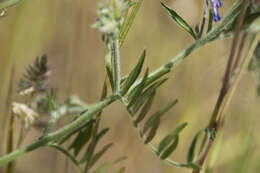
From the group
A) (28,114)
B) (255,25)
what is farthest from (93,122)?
(255,25)

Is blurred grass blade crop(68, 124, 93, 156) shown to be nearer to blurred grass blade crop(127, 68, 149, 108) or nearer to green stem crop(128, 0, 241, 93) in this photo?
blurred grass blade crop(127, 68, 149, 108)

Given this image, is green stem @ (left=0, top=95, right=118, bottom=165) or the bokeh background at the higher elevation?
the bokeh background

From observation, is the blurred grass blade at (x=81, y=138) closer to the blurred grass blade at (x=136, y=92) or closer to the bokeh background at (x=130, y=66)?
the blurred grass blade at (x=136, y=92)

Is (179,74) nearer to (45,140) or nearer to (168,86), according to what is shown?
(168,86)

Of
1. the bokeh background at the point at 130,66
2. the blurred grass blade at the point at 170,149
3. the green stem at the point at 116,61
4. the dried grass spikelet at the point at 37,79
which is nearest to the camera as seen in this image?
the green stem at the point at 116,61

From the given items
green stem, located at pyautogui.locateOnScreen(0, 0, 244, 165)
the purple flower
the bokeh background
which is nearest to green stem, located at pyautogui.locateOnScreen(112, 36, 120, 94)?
green stem, located at pyautogui.locateOnScreen(0, 0, 244, 165)

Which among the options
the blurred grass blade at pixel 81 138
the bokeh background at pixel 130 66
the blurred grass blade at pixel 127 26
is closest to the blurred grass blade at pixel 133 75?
the blurred grass blade at pixel 127 26
